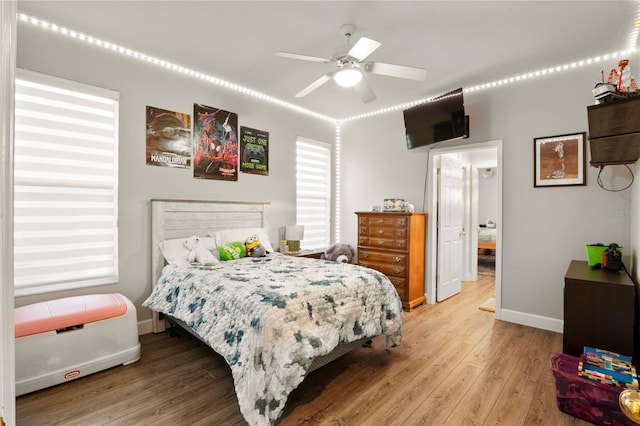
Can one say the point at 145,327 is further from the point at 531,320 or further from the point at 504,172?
the point at 504,172

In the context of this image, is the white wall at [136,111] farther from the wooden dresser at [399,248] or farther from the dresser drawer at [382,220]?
the wooden dresser at [399,248]

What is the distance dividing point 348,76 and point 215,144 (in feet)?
6.28

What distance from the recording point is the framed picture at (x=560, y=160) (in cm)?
311

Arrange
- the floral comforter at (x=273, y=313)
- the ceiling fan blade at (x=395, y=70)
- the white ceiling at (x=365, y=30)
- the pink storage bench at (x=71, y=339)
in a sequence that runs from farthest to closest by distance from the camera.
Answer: the ceiling fan blade at (x=395, y=70) → the white ceiling at (x=365, y=30) → the pink storage bench at (x=71, y=339) → the floral comforter at (x=273, y=313)

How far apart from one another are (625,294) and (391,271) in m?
2.33

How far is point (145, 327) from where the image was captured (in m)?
3.11

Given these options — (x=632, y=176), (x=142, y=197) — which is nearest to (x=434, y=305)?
(x=632, y=176)

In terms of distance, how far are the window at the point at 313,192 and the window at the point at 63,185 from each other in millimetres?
2512

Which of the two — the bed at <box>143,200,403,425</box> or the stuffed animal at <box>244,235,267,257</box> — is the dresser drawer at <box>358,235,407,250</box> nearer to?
the bed at <box>143,200,403,425</box>

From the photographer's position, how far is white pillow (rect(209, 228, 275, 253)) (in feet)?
11.5

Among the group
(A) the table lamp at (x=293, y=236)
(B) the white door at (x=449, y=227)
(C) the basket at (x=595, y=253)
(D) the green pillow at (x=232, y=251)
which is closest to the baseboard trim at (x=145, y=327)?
(D) the green pillow at (x=232, y=251)

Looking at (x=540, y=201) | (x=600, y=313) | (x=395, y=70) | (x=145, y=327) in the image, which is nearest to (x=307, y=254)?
(x=145, y=327)

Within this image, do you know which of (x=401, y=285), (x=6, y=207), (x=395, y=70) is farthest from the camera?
(x=401, y=285)

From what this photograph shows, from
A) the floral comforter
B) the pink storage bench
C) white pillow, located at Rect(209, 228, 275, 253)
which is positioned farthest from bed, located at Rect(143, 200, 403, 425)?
the pink storage bench
